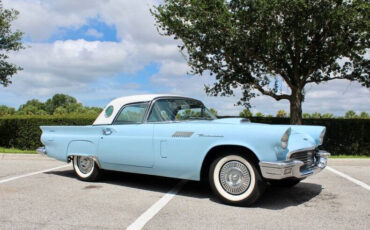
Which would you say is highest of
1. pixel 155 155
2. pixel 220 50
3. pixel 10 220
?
pixel 220 50

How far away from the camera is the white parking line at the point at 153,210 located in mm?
4020

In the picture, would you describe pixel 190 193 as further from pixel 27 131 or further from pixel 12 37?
pixel 12 37

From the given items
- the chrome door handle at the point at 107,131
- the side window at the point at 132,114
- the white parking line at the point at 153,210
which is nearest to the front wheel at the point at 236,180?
the white parking line at the point at 153,210

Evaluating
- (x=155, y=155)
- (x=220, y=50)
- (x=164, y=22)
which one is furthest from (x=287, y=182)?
(x=164, y=22)

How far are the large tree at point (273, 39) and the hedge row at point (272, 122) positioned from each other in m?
1.18

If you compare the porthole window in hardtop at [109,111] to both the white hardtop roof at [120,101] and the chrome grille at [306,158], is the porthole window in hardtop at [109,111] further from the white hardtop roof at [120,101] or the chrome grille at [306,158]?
the chrome grille at [306,158]

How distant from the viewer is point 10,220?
13.8 ft

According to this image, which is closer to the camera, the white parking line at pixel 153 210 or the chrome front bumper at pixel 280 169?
the white parking line at pixel 153 210

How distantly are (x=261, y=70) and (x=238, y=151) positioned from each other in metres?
9.69

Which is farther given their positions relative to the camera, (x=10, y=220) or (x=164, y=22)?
(x=164, y=22)

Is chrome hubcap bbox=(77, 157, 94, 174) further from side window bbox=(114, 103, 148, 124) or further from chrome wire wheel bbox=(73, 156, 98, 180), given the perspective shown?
side window bbox=(114, 103, 148, 124)

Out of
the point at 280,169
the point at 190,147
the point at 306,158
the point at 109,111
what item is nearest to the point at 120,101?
the point at 109,111

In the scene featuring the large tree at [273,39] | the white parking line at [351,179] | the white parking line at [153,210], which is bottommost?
the white parking line at [153,210]

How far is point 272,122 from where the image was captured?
1333 cm
